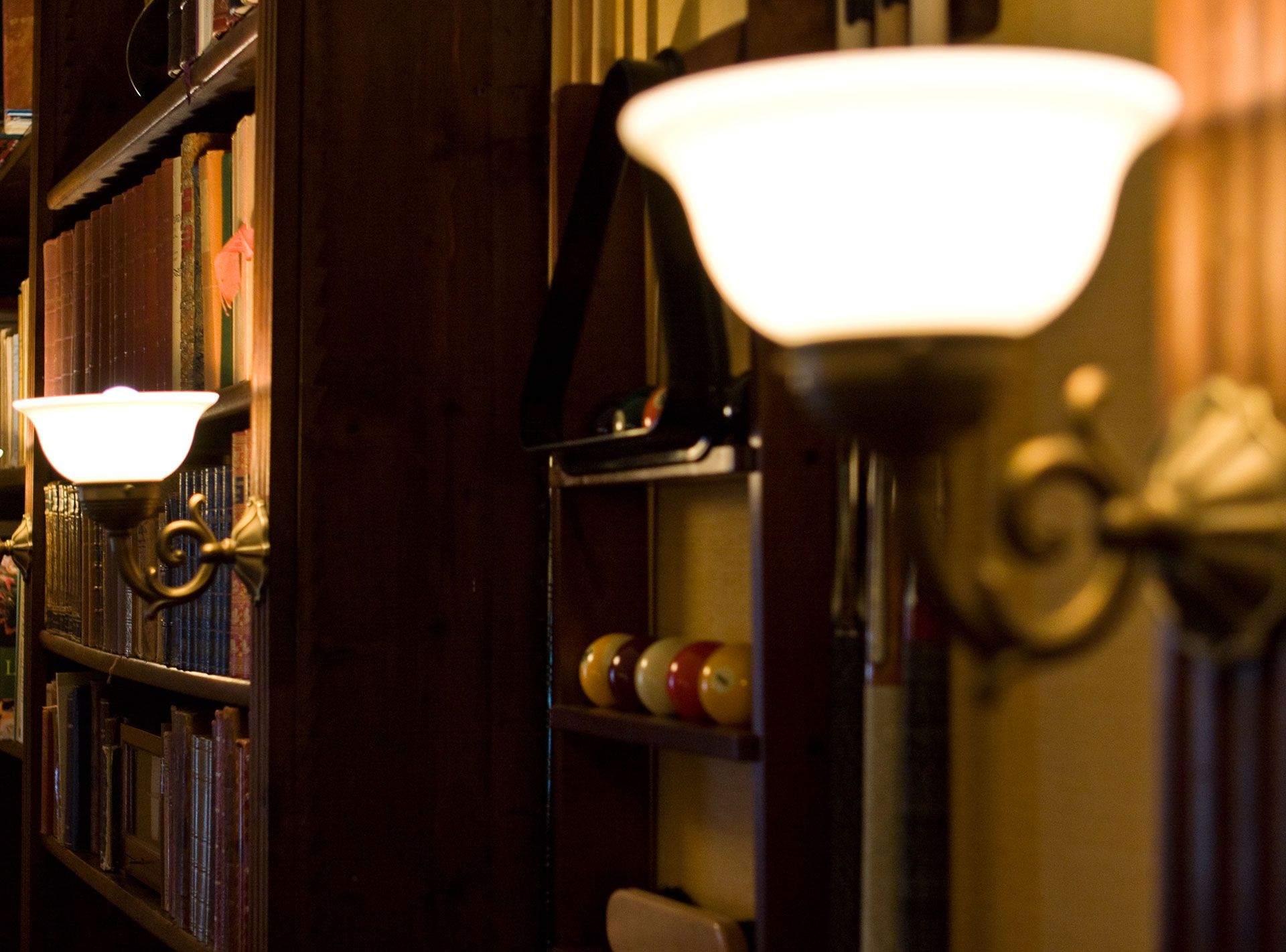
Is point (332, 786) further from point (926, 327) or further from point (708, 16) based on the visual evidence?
point (926, 327)

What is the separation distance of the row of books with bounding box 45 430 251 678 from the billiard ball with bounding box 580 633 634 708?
1.45ft

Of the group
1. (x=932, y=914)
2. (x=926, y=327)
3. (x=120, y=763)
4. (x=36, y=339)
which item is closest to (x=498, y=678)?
(x=932, y=914)

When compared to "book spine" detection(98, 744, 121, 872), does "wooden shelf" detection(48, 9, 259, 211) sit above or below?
above

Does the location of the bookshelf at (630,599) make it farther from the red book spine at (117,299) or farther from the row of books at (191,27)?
the red book spine at (117,299)

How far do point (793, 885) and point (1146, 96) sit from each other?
2.04 ft

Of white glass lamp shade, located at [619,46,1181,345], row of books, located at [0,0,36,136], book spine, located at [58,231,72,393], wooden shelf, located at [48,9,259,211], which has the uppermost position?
row of books, located at [0,0,36,136]

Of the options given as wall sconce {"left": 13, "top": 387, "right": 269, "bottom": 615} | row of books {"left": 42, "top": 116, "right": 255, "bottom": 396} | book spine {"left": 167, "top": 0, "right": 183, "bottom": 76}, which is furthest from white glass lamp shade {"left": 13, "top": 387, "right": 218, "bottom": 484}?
book spine {"left": 167, "top": 0, "right": 183, "bottom": 76}

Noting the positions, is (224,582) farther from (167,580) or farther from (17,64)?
(17,64)

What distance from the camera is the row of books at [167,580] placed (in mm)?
1630

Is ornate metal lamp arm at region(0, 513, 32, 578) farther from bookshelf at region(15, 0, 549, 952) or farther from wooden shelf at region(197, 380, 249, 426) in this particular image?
bookshelf at region(15, 0, 549, 952)

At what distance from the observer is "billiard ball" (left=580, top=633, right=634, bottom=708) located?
121 cm

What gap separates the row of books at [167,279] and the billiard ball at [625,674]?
65 centimetres

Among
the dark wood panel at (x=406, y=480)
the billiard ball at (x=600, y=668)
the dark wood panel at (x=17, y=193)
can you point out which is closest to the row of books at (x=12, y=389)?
the dark wood panel at (x=17, y=193)

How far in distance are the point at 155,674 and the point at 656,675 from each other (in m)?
0.95
